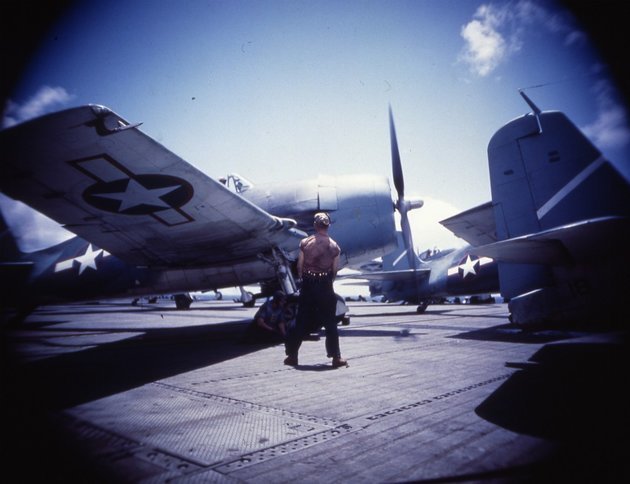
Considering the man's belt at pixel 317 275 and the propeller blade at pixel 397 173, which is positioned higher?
the propeller blade at pixel 397 173

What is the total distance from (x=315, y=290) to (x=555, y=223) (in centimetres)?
304

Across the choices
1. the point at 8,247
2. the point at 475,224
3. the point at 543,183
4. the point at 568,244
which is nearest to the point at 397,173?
the point at 475,224

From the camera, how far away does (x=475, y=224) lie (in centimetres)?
736

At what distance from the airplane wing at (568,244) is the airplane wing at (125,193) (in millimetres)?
3737

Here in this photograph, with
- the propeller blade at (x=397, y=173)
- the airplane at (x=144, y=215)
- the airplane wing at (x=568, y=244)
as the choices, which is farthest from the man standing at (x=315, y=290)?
the propeller blade at (x=397, y=173)

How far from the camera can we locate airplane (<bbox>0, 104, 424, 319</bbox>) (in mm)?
3908

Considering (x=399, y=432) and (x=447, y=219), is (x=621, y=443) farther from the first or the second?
(x=447, y=219)

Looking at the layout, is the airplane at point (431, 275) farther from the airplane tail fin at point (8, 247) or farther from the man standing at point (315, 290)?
the airplane tail fin at point (8, 247)

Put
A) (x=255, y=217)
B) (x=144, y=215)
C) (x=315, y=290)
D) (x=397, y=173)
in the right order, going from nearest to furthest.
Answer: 1. (x=315, y=290)
2. (x=144, y=215)
3. (x=255, y=217)
4. (x=397, y=173)

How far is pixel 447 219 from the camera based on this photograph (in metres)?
7.35

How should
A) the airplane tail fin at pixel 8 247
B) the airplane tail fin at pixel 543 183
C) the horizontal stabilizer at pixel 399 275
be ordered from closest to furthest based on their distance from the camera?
the airplane tail fin at pixel 543 183, the airplane tail fin at pixel 8 247, the horizontal stabilizer at pixel 399 275

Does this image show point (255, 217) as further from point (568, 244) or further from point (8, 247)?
point (8, 247)

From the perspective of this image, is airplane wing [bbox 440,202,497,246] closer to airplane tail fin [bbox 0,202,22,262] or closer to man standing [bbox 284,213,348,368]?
man standing [bbox 284,213,348,368]

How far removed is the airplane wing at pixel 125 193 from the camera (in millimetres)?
3664
